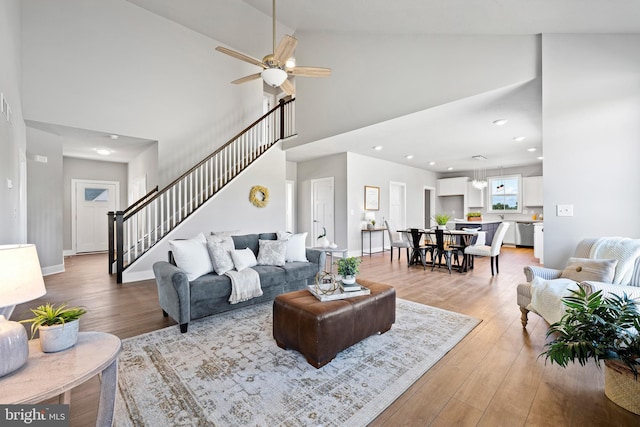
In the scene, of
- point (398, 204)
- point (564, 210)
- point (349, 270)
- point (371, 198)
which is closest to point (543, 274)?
point (564, 210)

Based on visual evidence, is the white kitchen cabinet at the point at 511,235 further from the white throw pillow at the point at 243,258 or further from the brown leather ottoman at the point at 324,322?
the white throw pillow at the point at 243,258

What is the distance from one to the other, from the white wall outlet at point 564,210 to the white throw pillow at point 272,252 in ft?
10.7

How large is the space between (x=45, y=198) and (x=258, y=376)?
6090mm

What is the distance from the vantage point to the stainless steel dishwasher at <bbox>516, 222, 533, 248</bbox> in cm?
889

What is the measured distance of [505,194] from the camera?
956 cm

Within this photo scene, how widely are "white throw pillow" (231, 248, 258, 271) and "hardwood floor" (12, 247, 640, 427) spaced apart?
0.92 m

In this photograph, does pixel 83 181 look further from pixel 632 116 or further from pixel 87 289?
pixel 632 116

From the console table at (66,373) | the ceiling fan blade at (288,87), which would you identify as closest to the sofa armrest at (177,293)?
the console table at (66,373)

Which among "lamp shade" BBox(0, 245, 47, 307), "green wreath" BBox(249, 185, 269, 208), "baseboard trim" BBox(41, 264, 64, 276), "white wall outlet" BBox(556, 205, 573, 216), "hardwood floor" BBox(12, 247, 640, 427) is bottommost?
"hardwood floor" BBox(12, 247, 640, 427)

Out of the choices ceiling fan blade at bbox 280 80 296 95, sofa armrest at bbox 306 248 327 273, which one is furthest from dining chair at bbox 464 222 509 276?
ceiling fan blade at bbox 280 80 296 95

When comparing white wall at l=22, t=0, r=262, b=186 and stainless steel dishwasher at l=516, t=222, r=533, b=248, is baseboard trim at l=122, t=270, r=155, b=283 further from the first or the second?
stainless steel dishwasher at l=516, t=222, r=533, b=248

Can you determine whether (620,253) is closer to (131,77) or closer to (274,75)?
(274,75)

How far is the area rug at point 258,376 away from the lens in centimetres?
168

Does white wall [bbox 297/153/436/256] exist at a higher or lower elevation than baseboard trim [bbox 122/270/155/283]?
higher
